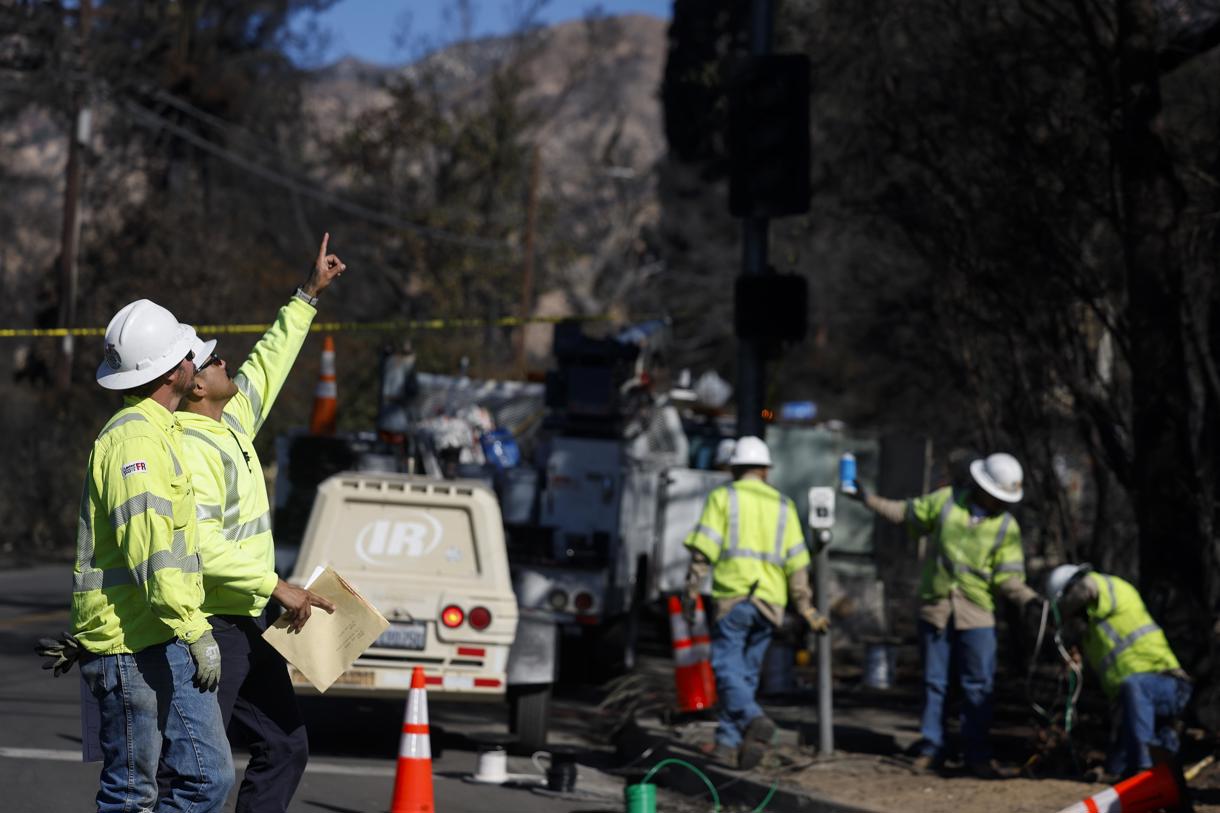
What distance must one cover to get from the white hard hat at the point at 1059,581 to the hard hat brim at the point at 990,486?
69 cm

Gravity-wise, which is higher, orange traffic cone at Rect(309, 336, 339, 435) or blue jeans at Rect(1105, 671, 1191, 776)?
orange traffic cone at Rect(309, 336, 339, 435)

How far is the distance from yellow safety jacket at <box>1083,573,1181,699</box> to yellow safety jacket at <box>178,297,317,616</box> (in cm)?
490

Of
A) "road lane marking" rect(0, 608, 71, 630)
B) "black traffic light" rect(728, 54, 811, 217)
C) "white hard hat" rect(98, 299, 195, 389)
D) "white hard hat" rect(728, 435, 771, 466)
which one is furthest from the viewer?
"road lane marking" rect(0, 608, 71, 630)

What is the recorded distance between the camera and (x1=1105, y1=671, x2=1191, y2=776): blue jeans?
905cm

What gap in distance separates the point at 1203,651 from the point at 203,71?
3049 cm

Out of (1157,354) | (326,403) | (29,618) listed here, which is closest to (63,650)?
(1157,354)

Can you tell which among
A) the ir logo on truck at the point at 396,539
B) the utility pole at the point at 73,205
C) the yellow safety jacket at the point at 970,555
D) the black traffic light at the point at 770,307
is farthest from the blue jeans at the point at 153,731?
the utility pole at the point at 73,205

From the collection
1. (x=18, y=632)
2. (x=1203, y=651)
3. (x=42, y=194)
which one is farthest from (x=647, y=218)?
(x=1203, y=651)

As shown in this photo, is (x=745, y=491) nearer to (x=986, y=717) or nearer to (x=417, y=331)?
(x=986, y=717)

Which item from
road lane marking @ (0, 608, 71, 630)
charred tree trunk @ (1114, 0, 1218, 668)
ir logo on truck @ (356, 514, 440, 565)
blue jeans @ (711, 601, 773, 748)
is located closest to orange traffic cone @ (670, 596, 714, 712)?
blue jeans @ (711, 601, 773, 748)

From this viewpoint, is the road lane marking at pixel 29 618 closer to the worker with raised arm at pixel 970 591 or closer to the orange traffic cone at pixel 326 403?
the orange traffic cone at pixel 326 403

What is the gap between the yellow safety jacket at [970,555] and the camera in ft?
33.7

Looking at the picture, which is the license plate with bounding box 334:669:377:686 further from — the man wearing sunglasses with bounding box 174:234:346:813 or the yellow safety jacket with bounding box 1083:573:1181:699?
the yellow safety jacket with bounding box 1083:573:1181:699

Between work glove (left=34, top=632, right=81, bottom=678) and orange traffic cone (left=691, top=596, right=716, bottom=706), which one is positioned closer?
work glove (left=34, top=632, right=81, bottom=678)
